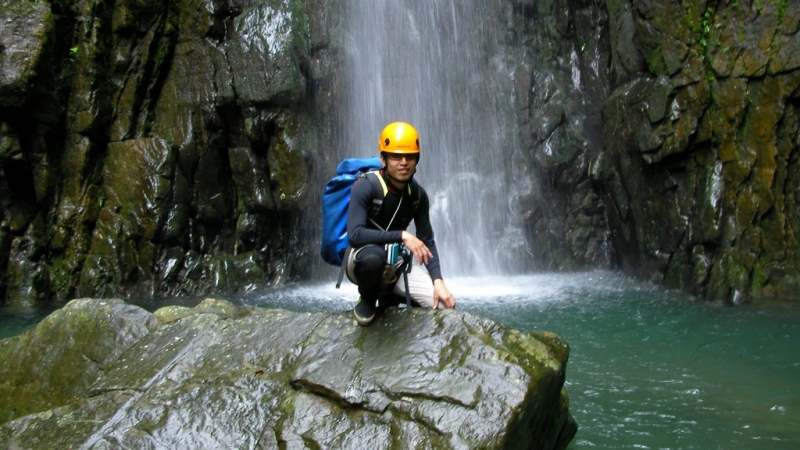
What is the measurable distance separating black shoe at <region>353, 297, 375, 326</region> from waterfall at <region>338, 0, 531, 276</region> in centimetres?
1080

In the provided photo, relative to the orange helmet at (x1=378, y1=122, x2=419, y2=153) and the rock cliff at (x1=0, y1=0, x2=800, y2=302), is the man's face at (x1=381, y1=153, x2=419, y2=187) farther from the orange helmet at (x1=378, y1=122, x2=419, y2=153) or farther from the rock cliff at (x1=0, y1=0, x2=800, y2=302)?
the rock cliff at (x1=0, y1=0, x2=800, y2=302)

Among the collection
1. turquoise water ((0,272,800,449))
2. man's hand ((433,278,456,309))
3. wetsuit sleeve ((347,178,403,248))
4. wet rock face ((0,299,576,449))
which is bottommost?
turquoise water ((0,272,800,449))

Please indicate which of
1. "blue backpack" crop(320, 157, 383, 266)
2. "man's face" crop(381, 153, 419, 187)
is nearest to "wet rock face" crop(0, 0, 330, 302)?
"blue backpack" crop(320, 157, 383, 266)

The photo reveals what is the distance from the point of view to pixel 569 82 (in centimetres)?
1534

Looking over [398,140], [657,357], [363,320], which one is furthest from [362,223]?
[657,357]

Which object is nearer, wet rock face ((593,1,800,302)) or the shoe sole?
the shoe sole

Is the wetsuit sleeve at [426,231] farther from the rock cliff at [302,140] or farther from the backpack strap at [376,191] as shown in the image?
the rock cliff at [302,140]

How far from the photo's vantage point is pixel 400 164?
12.3 feet

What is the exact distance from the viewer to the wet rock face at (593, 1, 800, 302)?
9.63 meters

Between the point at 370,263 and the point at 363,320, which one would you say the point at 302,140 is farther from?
the point at 370,263

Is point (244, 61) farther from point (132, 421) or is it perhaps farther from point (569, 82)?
point (132, 421)

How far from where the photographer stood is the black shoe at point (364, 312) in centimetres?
389

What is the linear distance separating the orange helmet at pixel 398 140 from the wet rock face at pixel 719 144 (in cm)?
826

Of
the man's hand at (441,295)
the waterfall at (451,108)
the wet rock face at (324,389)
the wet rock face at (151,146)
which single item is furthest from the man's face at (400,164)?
the waterfall at (451,108)
